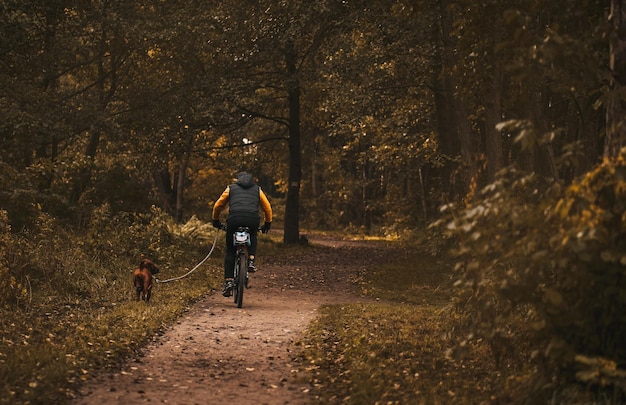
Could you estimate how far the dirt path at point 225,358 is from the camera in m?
7.89

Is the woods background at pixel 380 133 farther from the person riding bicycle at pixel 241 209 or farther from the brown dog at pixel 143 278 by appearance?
the person riding bicycle at pixel 241 209

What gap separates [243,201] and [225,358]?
13.7ft

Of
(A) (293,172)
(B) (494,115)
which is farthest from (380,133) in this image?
(B) (494,115)

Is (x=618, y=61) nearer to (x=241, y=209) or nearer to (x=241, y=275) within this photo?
Answer: (x=241, y=209)

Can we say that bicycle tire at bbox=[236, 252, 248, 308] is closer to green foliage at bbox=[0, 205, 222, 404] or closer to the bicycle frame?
the bicycle frame

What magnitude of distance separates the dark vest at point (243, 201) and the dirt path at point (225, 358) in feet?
5.00

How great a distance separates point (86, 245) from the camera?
59.5 feet

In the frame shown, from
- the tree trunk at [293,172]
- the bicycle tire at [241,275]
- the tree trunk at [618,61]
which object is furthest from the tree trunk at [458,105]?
the tree trunk at [293,172]

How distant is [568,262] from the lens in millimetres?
6367

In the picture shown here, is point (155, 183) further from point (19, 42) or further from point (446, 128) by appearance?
point (19, 42)

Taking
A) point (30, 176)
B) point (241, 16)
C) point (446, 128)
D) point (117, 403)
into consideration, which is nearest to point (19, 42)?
point (30, 176)

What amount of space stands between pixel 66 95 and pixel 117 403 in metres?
19.8

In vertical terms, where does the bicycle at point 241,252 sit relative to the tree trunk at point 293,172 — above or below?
below

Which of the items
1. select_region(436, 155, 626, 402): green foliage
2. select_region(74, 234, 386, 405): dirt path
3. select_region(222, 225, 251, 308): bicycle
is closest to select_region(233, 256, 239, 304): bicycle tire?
select_region(222, 225, 251, 308): bicycle
